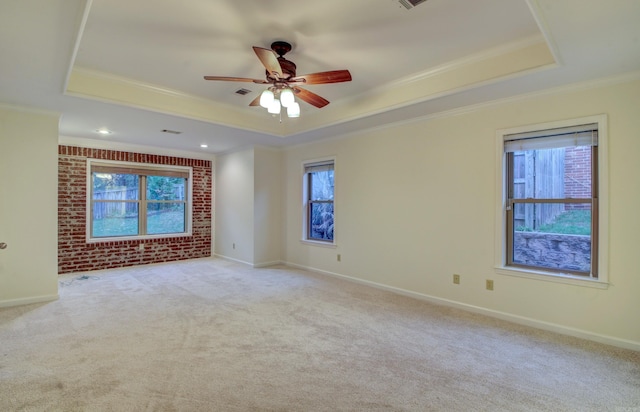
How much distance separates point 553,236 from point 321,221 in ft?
11.4

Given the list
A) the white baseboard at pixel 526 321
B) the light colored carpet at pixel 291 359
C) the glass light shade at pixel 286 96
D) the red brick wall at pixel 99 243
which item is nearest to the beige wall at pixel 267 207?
the red brick wall at pixel 99 243

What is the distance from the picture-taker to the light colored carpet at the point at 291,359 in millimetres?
1971

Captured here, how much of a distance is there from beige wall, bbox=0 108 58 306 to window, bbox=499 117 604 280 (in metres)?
5.49

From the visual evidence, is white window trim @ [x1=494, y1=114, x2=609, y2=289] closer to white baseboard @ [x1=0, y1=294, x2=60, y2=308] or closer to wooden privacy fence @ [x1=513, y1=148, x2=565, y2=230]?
wooden privacy fence @ [x1=513, y1=148, x2=565, y2=230]

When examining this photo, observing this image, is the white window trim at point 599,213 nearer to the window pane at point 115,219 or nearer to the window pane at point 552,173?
the window pane at point 552,173

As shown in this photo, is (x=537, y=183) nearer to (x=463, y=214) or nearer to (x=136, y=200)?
(x=463, y=214)

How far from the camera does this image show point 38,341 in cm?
274

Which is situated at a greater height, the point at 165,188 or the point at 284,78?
the point at 284,78

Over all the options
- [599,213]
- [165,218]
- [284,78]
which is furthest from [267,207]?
[599,213]

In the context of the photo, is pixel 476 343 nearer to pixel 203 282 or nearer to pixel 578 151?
pixel 578 151

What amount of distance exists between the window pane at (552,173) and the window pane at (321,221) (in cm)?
292

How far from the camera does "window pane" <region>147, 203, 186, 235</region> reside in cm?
626

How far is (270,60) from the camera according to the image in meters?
2.44

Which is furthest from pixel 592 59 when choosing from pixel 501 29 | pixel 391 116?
pixel 391 116
